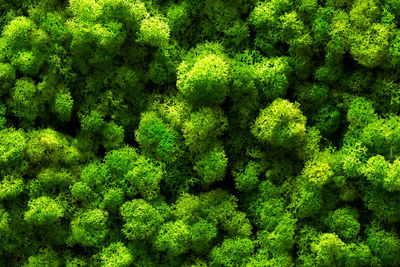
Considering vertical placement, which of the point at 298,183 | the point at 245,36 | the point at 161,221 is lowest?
the point at 161,221

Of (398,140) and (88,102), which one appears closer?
(398,140)

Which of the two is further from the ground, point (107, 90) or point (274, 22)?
point (274, 22)

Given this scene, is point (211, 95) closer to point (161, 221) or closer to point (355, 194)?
point (161, 221)

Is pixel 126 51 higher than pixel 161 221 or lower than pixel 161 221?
higher

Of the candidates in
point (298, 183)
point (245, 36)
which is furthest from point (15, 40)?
point (298, 183)

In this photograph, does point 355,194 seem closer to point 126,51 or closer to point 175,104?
point 175,104

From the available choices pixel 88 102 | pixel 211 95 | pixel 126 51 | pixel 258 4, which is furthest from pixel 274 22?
pixel 88 102
